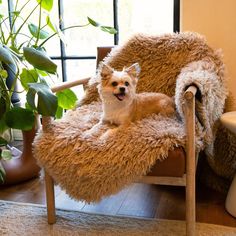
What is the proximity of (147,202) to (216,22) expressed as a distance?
126 centimetres

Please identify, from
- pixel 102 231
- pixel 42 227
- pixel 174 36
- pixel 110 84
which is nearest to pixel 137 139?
pixel 110 84

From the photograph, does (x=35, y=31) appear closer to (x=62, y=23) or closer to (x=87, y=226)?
(x=62, y=23)

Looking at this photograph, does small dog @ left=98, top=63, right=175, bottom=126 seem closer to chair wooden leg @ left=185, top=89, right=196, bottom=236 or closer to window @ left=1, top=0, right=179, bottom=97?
chair wooden leg @ left=185, top=89, right=196, bottom=236

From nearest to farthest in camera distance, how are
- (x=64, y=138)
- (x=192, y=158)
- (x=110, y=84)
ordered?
(x=192, y=158) → (x=64, y=138) → (x=110, y=84)

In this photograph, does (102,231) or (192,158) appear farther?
(102,231)

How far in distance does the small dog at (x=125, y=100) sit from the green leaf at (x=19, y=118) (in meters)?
0.40

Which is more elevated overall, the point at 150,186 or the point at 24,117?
the point at 24,117

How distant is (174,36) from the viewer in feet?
7.31

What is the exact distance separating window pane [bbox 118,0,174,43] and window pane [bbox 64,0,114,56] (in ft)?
0.37

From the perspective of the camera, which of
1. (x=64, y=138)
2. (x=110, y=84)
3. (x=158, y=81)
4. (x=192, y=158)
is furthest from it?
(x=158, y=81)

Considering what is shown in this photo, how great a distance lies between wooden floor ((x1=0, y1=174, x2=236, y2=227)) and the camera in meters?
1.95

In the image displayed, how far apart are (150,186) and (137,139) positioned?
784 mm

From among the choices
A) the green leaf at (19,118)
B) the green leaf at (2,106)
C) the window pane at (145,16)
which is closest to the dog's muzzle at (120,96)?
the green leaf at (19,118)

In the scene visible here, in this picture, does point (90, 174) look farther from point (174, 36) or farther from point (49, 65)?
point (174, 36)
